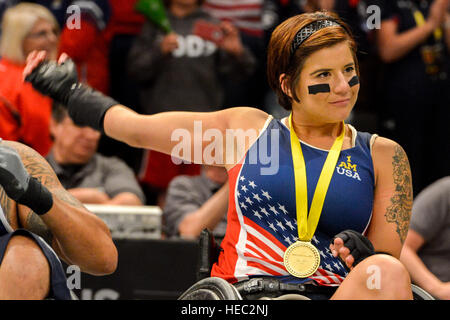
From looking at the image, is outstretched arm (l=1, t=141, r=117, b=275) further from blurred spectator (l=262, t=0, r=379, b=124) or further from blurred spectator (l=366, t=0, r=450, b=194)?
blurred spectator (l=366, t=0, r=450, b=194)

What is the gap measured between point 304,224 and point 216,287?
0.39 metres

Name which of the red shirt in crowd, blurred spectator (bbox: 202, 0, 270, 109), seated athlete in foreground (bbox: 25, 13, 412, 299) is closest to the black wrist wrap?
seated athlete in foreground (bbox: 25, 13, 412, 299)

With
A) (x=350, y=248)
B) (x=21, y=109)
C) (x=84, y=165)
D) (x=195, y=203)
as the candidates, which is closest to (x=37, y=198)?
(x=350, y=248)

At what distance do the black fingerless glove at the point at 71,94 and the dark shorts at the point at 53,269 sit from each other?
0.54m

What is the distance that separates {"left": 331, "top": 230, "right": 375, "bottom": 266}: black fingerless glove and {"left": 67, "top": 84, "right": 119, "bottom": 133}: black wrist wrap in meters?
0.98

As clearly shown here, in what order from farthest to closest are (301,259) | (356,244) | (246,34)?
(246,34), (301,259), (356,244)

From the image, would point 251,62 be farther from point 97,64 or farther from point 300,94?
point 300,94

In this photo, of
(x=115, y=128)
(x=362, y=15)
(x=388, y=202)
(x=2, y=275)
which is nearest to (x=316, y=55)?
(x=388, y=202)

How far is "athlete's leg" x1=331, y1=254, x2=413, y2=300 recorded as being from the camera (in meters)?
2.29

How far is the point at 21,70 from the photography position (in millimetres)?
4871

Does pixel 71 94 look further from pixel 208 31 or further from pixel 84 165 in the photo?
pixel 208 31

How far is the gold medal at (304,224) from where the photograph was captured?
2.54 metres

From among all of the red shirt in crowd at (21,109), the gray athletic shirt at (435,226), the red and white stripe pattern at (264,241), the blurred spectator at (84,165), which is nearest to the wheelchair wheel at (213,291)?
the red and white stripe pattern at (264,241)
